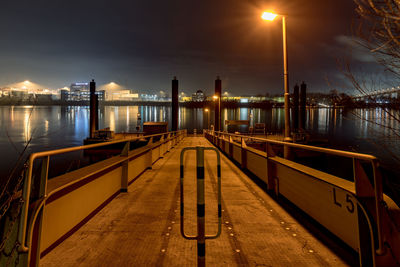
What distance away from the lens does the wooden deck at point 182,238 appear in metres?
3.08

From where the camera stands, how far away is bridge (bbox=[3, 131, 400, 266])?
2572mm

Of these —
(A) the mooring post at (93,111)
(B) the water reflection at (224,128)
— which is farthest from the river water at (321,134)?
(A) the mooring post at (93,111)

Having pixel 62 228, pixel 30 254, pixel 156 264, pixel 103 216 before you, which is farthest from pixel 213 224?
pixel 30 254

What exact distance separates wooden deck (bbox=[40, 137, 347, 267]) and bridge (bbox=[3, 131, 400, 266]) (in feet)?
0.05

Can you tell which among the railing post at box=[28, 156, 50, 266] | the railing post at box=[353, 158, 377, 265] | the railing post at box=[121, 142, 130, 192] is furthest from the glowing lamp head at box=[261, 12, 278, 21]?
the railing post at box=[28, 156, 50, 266]

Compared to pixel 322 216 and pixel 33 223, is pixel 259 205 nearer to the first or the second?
pixel 322 216

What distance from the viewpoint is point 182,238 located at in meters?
3.68

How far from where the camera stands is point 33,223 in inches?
97.5

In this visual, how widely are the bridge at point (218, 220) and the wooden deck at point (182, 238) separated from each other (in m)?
0.01

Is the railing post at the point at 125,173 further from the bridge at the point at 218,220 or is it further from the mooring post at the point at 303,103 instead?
the mooring post at the point at 303,103

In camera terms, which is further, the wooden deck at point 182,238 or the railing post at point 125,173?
the railing post at point 125,173

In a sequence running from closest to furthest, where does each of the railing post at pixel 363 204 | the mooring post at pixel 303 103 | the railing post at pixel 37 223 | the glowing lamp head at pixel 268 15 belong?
the railing post at pixel 37 223 → the railing post at pixel 363 204 → the glowing lamp head at pixel 268 15 → the mooring post at pixel 303 103

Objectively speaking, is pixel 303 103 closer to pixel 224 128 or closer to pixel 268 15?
pixel 224 128

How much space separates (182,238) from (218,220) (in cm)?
83
